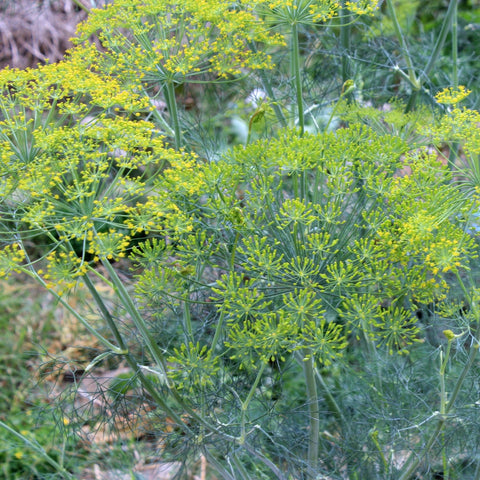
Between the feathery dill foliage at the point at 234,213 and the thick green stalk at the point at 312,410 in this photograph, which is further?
the thick green stalk at the point at 312,410

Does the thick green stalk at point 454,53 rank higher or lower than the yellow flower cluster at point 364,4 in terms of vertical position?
lower

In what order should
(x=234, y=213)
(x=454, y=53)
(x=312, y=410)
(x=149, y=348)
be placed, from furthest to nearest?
(x=454, y=53) < (x=312, y=410) < (x=149, y=348) < (x=234, y=213)

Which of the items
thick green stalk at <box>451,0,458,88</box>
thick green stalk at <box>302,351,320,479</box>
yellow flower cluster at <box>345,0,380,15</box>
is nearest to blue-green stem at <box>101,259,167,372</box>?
thick green stalk at <box>302,351,320,479</box>

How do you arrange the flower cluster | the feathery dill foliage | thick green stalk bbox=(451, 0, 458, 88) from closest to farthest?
the feathery dill foliage < the flower cluster < thick green stalk bbox=(451, 0, 458, 88)

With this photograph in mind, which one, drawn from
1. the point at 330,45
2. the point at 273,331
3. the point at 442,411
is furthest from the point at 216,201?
the point at 330,45

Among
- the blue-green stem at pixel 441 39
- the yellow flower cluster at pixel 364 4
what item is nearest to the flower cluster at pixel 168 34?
the yellow flower cluster at pixel 364 4

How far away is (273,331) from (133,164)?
405 mm

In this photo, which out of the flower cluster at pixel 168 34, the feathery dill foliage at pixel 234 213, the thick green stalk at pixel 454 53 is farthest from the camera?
the thick green stalk at pixel 454 53

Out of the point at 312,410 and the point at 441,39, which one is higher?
the point at 441,39

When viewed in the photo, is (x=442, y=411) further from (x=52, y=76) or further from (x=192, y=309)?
(x=52, y=76)

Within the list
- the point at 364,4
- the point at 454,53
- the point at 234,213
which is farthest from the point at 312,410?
the point at 454,53

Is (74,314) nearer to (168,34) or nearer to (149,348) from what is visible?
(149,348)

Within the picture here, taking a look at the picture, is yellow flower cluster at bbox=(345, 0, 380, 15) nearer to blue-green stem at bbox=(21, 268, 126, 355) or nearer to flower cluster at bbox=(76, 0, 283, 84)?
flower cluster at bbox=(76, 0, 283, 84)

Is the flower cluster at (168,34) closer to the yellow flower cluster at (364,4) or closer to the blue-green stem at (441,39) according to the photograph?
the yellow flower cluster at (364,4)
